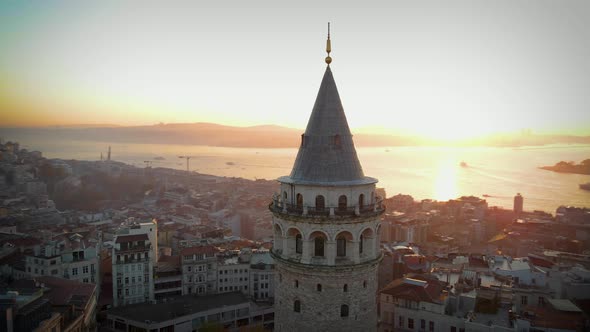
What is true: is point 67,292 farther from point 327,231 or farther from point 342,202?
point 342,202

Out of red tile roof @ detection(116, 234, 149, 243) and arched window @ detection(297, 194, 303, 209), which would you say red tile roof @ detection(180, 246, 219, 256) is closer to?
red tile roof @ detection(116, 234, 149, 243)

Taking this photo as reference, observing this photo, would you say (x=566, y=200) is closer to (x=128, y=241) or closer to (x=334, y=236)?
(x=128, y=241)

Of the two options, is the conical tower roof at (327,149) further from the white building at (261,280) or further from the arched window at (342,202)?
the white building at (261,280)

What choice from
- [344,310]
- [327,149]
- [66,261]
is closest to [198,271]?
[66,261]

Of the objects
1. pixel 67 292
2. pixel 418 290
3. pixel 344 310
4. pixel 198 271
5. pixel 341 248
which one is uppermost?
pixel 341 248

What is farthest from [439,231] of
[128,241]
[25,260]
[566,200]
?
[25,260]

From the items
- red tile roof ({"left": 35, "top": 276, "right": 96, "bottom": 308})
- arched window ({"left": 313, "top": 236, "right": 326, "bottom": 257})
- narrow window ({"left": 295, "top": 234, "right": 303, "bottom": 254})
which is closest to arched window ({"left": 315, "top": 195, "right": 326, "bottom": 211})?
arched window ({"left": 313, "top": 236, "right": 326, "bottom": 257})

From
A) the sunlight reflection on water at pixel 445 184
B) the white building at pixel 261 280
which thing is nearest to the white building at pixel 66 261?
the white building at pixel 261 280

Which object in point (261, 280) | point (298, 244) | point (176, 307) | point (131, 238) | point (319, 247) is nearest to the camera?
point (319, 247)
